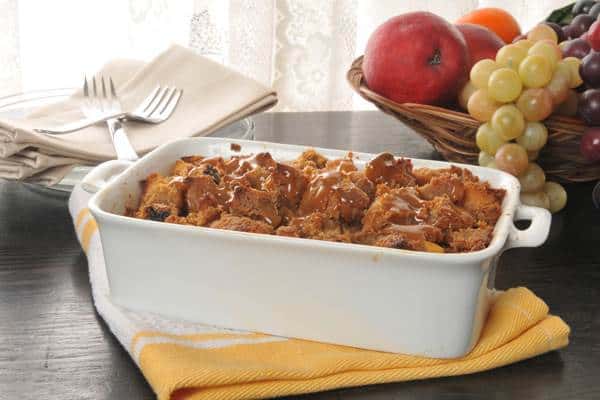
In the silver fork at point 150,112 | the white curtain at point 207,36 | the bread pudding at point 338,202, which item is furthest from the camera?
the white curtain at point 207,36

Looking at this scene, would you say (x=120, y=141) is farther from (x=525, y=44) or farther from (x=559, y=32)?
(x=559, y=32)

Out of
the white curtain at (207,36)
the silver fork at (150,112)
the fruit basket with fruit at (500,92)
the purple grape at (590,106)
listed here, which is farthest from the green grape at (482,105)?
the white curtain at (207,36)

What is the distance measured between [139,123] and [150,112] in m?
0.03

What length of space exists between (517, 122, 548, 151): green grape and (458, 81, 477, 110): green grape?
0.14 meters

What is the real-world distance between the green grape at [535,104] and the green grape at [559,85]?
0.02 meters

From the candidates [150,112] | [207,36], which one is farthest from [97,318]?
[207,36]

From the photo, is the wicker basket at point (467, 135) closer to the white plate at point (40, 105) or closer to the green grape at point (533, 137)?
the green grape at point (533, 137)

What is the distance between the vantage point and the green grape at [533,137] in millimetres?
1187

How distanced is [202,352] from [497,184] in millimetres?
412

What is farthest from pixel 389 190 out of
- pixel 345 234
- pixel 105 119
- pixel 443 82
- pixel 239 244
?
pixel 105 119

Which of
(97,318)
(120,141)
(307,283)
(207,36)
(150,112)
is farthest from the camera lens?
(207,36)

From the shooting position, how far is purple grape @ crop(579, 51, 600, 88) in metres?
1.18

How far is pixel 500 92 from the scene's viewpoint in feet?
3.87

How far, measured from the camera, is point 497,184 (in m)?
1.02
